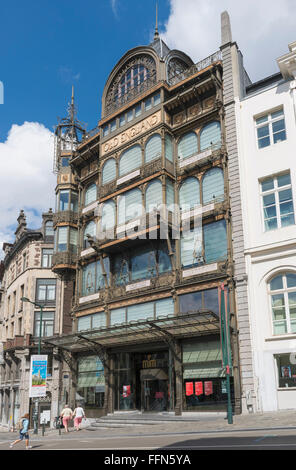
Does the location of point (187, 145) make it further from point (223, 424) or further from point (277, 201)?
point (223, 424)

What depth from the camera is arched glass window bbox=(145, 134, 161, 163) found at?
98.0 feet

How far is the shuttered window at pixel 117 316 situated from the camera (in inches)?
1180

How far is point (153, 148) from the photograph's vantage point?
30.3 m

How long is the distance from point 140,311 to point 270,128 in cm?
1337

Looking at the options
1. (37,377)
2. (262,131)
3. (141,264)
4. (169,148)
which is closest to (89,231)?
(141,264)

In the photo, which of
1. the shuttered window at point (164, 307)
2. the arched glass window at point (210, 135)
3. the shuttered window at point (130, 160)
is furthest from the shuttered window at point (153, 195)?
the shuttered window at point (164, 307)

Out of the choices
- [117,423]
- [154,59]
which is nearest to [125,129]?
[154,59]

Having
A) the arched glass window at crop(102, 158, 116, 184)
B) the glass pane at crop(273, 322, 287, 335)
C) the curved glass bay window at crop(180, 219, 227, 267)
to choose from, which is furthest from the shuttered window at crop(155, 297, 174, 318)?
the arched glass window at crop(102, 158, 116, 184)

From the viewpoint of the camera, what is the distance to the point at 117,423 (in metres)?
25.8

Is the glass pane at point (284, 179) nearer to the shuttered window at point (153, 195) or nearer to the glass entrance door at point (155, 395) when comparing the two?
the shuttered window at point (153, 195)

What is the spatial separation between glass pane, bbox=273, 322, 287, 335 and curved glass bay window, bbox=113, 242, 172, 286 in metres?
7.59

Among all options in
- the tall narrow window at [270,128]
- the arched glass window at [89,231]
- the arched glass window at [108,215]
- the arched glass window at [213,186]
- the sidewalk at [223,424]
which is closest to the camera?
the sidewalk at [223,424]

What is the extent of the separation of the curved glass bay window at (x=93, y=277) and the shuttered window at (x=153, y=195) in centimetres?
591
